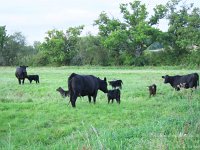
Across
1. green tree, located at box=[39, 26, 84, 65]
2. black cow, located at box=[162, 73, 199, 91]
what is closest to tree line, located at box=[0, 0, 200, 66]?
green tree, located at box=[39, 26, 84, 65]

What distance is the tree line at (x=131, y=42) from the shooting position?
6238cm

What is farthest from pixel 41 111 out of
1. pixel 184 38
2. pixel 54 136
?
pixel 184 38

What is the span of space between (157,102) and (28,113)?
5962 mm

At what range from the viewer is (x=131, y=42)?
65.6 m

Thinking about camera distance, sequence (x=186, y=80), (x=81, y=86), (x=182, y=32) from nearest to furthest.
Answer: (x=81, y=86) < (x=186, y=80) < (x=182, y=32)

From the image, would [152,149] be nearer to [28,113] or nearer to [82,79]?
[28,113]

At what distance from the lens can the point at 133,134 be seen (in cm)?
921

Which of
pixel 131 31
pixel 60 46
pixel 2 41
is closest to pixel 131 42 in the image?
pixel 131 31

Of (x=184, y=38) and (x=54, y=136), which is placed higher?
(x=184, y=38)

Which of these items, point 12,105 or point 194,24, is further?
point 194,24

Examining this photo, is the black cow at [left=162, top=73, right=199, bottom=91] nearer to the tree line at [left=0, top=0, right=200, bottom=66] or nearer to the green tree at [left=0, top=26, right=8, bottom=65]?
the tree line at [left=0, top=0, right=200, bottom=66]

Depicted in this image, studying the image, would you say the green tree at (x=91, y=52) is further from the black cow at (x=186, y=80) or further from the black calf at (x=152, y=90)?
the black calf at (x=152, y=90)

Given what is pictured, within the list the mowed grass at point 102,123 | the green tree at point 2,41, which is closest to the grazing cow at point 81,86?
the mowed grass at point 102,123

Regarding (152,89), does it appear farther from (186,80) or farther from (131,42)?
(131,42)
